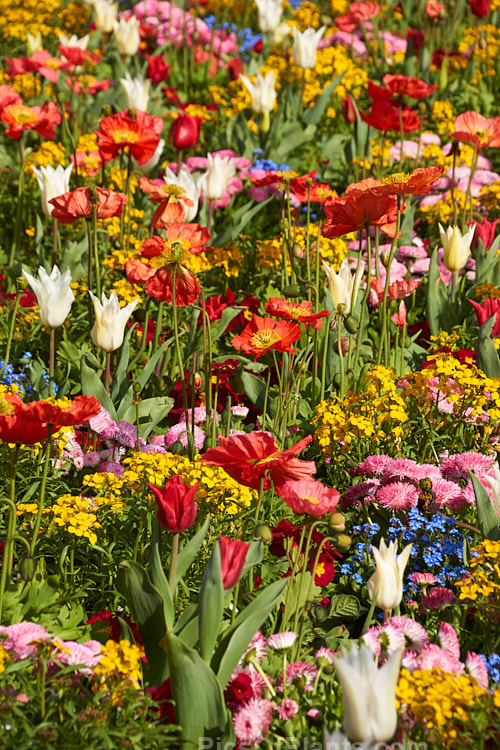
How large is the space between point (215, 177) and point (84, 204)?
0.88 metres

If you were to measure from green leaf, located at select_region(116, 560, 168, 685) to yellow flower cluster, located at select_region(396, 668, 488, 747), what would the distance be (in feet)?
1.67

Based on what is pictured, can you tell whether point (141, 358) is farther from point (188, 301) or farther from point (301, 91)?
point (301, 91)

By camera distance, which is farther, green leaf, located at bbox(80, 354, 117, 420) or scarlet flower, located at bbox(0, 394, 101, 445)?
green leaf, located at bbox(80, 354, 117, 420)

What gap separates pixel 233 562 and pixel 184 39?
5.38 meters

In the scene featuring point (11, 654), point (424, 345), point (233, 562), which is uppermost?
point (233, 562)

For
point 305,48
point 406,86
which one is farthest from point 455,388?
point 305,48

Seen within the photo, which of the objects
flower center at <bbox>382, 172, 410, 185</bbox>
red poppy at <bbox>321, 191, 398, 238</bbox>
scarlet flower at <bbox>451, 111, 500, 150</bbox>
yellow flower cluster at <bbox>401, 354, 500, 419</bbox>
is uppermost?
flower center at <bbox>382, 172, 410, 185</bbox>

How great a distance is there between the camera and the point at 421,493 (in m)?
2.25

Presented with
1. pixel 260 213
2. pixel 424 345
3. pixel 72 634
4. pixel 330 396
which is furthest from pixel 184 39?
pixel 72 634

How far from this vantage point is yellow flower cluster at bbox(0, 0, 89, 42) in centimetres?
644

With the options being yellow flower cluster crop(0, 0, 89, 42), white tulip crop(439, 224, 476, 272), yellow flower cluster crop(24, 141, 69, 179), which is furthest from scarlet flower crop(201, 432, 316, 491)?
yellow flower cluster crop(0, 0, 89, 42)

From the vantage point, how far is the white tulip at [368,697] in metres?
1.37

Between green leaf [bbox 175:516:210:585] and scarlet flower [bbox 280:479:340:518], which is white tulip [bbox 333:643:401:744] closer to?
scarlet flower [bbox 280:479:340:518]

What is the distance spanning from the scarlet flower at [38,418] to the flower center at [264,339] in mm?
599
